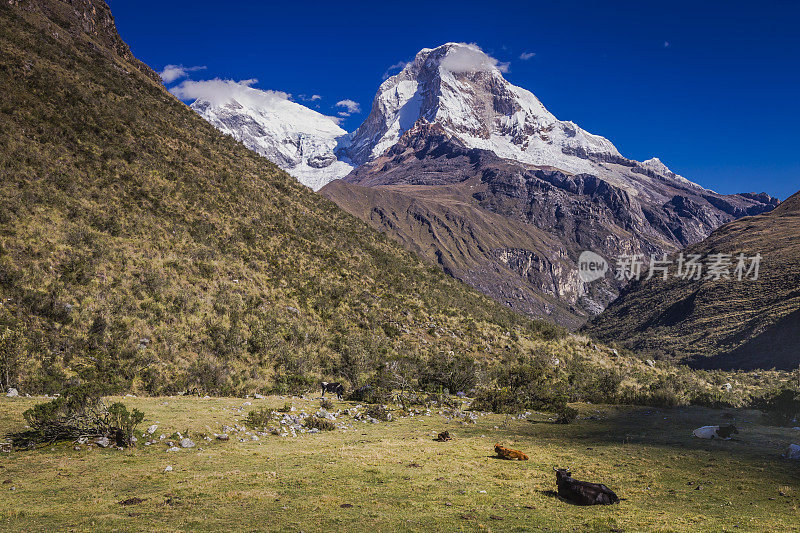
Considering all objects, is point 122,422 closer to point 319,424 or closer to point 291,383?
point 319,424

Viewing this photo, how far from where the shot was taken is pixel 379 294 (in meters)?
44.4

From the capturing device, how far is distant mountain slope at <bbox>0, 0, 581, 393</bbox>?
78.7 feet

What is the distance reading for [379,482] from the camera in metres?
11.4

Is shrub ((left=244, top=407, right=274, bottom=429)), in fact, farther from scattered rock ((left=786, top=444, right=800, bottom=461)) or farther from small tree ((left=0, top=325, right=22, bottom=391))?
scattered rock ((left=786, top=444, right=800, bottom=461))

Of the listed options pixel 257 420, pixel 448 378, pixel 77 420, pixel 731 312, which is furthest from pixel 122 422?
pixel 731 312

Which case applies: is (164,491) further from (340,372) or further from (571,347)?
(571,347)

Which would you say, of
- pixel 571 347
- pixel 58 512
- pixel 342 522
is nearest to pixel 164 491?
pixel 58 512

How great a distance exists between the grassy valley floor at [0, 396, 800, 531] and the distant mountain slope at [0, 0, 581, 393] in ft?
26.4

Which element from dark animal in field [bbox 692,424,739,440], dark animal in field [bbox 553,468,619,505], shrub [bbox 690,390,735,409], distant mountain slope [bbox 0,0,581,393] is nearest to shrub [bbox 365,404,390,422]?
distant mountain slope [bbox 0,0,581,393]

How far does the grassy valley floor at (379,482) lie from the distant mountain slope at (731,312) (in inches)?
2907

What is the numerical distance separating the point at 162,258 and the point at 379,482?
27809 mm

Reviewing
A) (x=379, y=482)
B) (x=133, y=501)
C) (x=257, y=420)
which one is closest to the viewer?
(x=133, y=501)

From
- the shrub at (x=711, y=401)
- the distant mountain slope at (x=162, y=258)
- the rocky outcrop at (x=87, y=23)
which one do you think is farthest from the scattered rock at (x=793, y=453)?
the rocky outcrop at (x=87, y=23)

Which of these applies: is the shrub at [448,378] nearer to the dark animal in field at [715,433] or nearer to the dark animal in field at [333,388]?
the dark animal in field at [333,388]
